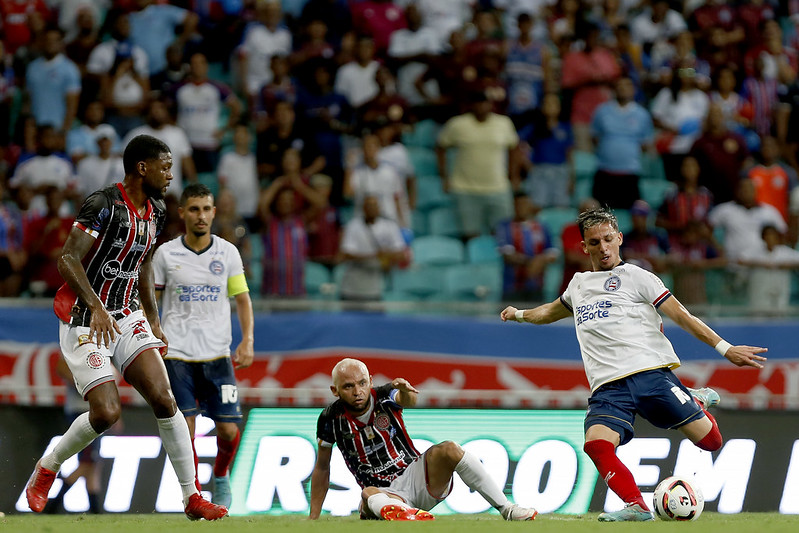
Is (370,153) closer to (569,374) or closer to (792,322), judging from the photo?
(569,374)

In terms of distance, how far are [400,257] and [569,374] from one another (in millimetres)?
2111

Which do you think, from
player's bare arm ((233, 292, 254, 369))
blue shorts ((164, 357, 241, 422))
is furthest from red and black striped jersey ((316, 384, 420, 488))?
blue shorts ((164, 357, 241, 422))

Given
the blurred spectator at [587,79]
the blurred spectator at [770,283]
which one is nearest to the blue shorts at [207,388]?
the blurred spectator at [770,283]

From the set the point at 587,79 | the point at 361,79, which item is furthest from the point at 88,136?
the point at 587,79

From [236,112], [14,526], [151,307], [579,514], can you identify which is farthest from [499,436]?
[236,112]

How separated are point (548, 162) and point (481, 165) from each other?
3.05 ft

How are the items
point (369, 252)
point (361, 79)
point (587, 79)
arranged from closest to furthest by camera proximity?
point (369, 252), point (361, 79), point (587, 79)

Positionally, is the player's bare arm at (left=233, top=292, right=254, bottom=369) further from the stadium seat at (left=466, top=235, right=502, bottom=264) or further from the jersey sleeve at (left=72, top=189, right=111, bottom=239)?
the stadium seat at (left=466, top=235, right=502, bottom=264)

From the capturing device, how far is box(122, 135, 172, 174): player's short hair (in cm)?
665

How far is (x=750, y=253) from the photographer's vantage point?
12727 millimetres

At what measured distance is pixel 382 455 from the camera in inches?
287

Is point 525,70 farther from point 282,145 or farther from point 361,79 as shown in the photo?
point 282,145

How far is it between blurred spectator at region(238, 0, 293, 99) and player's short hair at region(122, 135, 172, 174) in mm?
8355

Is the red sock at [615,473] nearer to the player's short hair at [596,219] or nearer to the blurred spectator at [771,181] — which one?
the player's short hair at [596,219]
